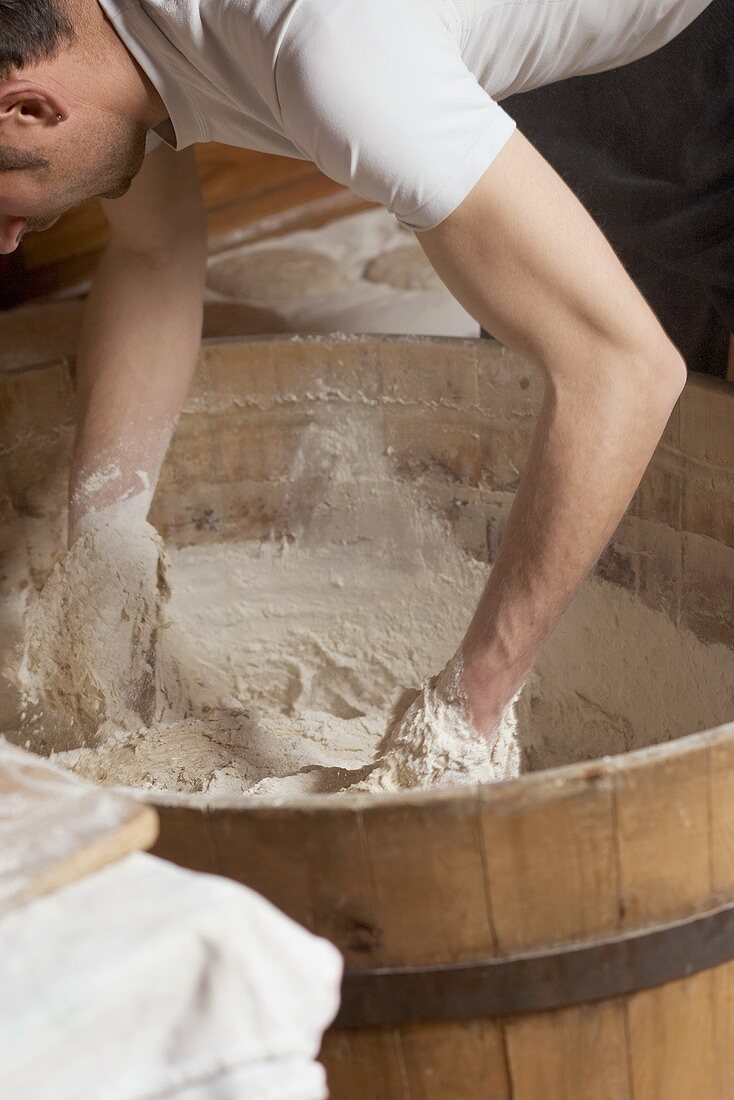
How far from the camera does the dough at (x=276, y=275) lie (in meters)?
2.17

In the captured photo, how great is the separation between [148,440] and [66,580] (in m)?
0.20

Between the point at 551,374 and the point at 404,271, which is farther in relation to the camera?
the point at 404,271

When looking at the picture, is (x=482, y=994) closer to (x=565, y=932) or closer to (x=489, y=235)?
(x=565, y=932)

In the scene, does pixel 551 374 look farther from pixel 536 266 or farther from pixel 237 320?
pixel 237 320

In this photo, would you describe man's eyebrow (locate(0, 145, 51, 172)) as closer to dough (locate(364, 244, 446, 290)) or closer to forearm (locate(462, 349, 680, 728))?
forearm (locate(462, 349, 680, 728))

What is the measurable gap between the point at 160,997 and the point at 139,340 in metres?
1.09

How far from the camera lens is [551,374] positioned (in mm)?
937

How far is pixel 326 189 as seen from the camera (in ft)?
8.52

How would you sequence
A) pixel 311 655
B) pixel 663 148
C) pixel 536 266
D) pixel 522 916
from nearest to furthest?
1. pixel 522 916
2. pixel 536 266
3. pixel 663 148
4. pixel 311 655

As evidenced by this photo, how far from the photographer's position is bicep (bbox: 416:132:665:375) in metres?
0.88

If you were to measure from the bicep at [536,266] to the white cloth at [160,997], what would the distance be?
0.55 m

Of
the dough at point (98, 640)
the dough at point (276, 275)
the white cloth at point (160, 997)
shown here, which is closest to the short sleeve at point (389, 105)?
the white cloth at point (160, 997)

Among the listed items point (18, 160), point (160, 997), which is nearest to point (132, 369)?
point (18, 160)

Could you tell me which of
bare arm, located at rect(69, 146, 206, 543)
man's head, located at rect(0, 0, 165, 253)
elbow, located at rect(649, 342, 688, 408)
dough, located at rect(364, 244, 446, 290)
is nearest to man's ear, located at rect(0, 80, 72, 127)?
man's head, located at rect(0, 0, 165, 253)
